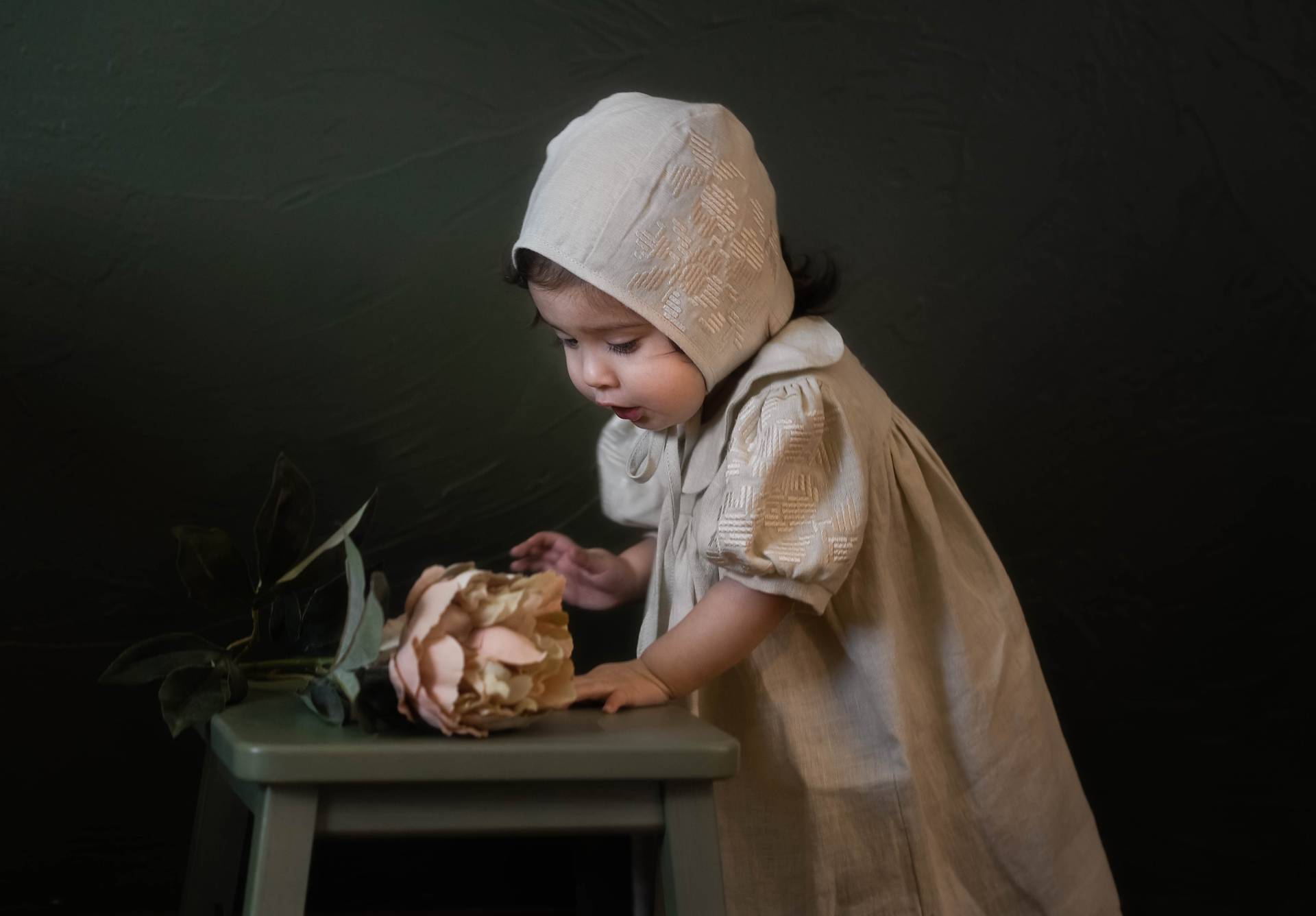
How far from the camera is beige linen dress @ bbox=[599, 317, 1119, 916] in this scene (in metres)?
0.85

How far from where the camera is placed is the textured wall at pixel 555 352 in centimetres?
105

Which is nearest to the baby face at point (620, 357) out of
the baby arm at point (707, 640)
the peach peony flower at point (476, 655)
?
the baby arm at point (707, 640)

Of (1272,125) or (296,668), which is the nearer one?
(296,668)

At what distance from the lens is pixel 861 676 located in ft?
3.02

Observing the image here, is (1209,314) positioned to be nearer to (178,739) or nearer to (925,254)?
(925,254)

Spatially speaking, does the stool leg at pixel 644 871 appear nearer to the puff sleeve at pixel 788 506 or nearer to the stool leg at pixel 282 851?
the puff sleeve at pixel 788 506

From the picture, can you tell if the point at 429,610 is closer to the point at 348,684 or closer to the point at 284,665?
the point at 348,684

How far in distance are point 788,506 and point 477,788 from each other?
11.5 inches

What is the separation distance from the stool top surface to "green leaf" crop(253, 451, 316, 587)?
0.44 feet

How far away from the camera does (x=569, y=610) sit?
115 cm

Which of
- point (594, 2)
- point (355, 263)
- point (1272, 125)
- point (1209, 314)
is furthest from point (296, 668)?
point (1272, 125)

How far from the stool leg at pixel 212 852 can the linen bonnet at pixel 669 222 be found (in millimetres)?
441

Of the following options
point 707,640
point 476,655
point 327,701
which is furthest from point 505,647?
point 707,640

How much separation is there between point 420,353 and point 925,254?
1.61 feet
